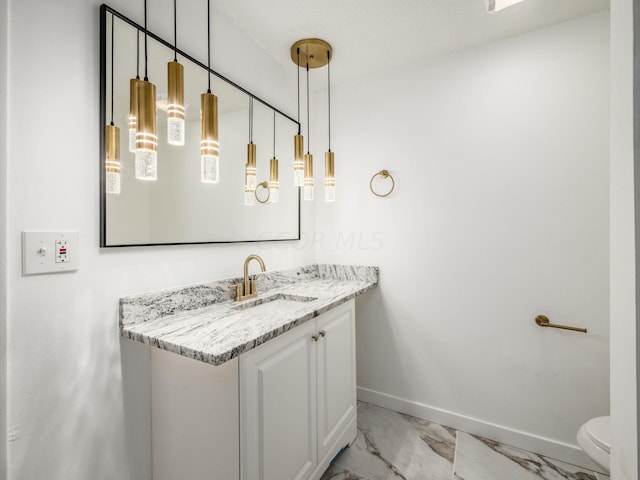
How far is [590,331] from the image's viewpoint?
1.57 m

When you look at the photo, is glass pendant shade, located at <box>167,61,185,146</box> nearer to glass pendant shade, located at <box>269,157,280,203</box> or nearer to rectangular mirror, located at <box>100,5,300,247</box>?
rectangular mirror, located at <box>100,5,300,247</box>

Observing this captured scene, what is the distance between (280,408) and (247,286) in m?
0.65

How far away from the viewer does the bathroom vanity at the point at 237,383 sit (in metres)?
1.02

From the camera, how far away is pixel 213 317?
129 centimetres

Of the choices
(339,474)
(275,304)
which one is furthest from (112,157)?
(339,474)

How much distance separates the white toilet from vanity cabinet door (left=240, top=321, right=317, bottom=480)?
1116 mm

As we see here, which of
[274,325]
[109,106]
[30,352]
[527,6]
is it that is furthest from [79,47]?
[527,6]

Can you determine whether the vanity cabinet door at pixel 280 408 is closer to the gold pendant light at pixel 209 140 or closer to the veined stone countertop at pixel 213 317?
the veined stone countertop at pixel 213 317

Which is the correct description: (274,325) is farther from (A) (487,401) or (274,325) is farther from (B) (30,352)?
(A) (487,401)

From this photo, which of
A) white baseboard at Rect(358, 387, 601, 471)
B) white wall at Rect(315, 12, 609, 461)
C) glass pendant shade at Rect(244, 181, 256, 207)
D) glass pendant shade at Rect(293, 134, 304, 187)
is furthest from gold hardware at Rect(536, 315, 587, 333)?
glass pendant shade at Rect(244, 181, 256, 207)

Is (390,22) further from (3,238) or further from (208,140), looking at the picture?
(3,238)

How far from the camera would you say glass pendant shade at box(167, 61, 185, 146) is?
3.21 feet

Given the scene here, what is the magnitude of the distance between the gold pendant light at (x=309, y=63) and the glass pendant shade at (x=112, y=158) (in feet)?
2.65

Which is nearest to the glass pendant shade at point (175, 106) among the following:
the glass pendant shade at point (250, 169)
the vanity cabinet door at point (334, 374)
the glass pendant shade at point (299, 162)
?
the glass pendant shade at point (250, 169)
